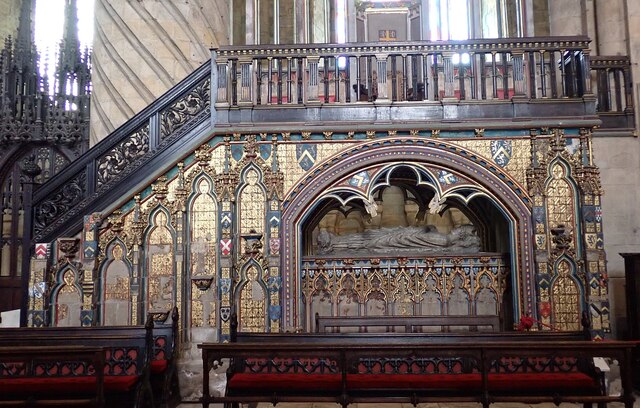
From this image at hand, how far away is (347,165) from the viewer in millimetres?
7320

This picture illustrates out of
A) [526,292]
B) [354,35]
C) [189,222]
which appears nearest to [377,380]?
[526,292]

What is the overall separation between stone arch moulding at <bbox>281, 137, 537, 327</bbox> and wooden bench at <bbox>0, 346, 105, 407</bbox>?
281 cm

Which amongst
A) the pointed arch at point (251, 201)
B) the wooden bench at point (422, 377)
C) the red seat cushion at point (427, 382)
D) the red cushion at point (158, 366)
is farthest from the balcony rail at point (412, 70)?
the red seat cushion at point (427, 382)

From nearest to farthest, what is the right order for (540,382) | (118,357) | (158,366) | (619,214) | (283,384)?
1. (540,382)
2. (283,384)
3. (118,357)
4. (158,366)
5. (619,214)

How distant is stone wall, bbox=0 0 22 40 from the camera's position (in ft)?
46.1

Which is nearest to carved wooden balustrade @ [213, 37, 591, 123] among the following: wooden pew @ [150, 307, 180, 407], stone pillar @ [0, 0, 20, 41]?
wooden pew @ [150, 307, 180, 407]

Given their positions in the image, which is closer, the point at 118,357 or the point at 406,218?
the point at 118,357

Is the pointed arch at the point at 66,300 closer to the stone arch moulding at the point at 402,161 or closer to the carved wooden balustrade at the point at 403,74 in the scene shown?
the stone arch moulding at the point at 402,161

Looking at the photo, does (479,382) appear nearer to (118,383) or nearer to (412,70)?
(118,383)

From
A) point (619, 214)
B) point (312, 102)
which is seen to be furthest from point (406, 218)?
point (619, 214)

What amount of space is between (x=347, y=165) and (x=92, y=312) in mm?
3715

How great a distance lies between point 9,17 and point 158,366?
12.2 m

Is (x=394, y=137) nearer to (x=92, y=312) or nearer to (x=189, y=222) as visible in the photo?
(x=189, y=222)

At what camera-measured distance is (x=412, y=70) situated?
293 inches
